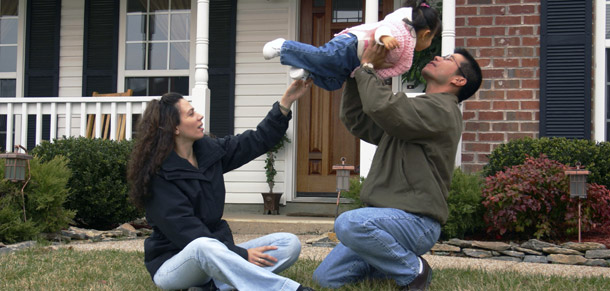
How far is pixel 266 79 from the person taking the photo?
8.46 m

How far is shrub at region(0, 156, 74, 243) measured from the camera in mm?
5633

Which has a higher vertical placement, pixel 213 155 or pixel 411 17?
pixel 411 17

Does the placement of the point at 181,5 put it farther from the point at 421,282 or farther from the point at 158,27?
the point at 421,282

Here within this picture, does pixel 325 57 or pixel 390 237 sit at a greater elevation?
pixel 325 57

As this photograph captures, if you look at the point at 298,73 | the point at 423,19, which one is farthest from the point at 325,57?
the point at 423,19

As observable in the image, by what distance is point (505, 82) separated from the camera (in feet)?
23.1

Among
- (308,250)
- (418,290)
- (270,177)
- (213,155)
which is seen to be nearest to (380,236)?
(418,290)

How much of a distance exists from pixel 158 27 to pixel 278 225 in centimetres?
333

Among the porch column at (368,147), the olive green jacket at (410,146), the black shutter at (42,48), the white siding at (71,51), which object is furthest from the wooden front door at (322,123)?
the olive green jacket at (410,146)

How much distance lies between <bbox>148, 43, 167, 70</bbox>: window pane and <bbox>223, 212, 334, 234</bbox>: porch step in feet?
7.85

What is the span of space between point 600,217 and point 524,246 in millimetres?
914

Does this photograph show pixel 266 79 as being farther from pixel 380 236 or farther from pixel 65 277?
pixel 380 236

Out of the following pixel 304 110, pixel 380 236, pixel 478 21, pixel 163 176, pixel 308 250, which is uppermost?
pixel 478 21

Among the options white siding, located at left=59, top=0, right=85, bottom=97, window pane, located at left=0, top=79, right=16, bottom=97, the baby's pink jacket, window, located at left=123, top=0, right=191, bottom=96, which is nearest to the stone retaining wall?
the baby's pink jacket
